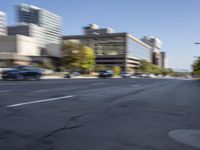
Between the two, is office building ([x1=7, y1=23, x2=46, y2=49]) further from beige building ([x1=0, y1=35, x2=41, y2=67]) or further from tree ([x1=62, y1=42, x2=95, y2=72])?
tree ([x1=62, y1=42, x2=95, y2=72])

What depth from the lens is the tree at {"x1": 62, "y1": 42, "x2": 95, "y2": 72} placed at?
78250mm

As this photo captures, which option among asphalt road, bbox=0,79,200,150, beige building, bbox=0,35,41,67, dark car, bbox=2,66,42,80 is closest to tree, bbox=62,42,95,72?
beige building, bbox=0,35,41,67

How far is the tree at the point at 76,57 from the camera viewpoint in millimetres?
78250

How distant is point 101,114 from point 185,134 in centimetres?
270

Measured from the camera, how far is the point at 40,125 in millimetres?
6148

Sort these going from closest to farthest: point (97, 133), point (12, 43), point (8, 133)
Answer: point (8, 133)
point (97, 133)
point (12, 43)

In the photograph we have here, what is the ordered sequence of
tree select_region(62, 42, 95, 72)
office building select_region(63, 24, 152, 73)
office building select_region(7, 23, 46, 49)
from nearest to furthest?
tree select_region(62, 42, 95, 72)
office building select_region(63, 24, 152, 73)
office building select_region(7, 23, 46, 49)

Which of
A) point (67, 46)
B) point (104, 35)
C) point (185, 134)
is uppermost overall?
point (104, 35)

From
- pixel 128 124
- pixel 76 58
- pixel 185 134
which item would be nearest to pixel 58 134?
pixel 128 124

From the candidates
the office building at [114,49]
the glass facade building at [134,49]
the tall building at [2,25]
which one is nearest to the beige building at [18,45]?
the office building at [114,49]

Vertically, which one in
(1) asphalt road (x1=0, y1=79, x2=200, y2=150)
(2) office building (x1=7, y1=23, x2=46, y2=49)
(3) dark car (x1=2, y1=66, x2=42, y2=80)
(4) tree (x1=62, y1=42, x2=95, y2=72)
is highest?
(2) office building (x1=7, y1=23, x2=46, y2=49)

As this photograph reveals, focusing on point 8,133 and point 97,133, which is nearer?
point 8,133

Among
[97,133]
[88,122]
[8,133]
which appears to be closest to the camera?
[8,133]

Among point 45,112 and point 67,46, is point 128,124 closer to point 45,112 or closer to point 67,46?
point 45,112
